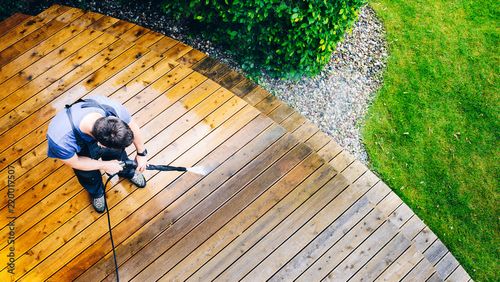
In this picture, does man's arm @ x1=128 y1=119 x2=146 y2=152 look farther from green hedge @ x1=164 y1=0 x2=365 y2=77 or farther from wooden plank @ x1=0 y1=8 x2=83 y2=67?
wooden plank @ x1=0 y1=8 x2=83 y2=67

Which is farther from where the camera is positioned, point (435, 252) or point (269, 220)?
point (435, 252)

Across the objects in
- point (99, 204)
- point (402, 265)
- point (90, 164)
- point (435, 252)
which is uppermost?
point (90, 164)

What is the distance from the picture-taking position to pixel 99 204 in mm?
4566

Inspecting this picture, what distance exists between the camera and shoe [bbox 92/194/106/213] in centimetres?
455

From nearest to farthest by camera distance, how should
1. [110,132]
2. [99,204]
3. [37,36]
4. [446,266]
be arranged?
[110,132] < [99,204] < [446,266] < [37,36]

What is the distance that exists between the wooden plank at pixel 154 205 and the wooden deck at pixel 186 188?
0.01 m

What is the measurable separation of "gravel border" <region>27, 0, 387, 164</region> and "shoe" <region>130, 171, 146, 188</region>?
7.54 feet

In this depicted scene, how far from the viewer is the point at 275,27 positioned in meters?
5.56

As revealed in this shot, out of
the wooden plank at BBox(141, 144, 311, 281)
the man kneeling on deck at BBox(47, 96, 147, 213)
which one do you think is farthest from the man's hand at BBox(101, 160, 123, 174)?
the wooden plank at BBox(141, 144, 311, 281)

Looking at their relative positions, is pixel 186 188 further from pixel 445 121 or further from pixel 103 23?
pixel 445 121

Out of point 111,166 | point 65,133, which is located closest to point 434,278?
point 111,166

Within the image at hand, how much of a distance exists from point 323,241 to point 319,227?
6.1 inches

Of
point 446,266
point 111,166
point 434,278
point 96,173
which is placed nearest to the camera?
point 111,166

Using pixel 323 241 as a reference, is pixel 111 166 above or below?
above
